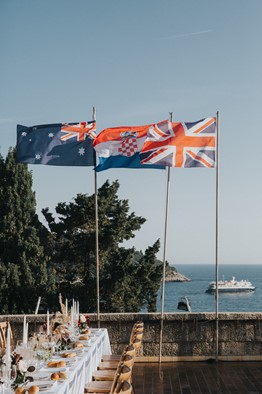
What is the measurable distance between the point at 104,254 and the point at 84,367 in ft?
60.1

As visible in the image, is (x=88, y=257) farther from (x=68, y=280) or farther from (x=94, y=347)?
(x=94, y=347)

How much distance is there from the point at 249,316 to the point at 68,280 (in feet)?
49.3

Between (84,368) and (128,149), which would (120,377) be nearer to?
(84,368)

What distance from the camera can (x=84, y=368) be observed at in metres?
7.20

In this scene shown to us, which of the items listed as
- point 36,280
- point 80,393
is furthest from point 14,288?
point 80,393

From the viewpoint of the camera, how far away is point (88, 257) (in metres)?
25.6

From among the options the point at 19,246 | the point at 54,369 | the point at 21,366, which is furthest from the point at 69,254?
the point at 21,366

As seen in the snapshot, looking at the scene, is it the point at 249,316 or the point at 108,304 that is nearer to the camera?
the point at 249,316

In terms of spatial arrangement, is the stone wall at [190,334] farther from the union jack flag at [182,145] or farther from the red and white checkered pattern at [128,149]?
the red and white checkered pattern at [128,149]

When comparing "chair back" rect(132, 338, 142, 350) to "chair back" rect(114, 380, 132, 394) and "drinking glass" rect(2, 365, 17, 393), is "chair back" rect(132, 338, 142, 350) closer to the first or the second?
"drinking glass" rect(2, 365, 17, 393)

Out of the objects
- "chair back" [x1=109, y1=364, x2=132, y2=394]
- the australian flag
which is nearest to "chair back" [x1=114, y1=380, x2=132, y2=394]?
"chair back" [x1=109, y1=364, x2=132, y2=394]

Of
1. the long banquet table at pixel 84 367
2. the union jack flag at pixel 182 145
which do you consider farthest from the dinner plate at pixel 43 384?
the union jack flag at pixel 182 145

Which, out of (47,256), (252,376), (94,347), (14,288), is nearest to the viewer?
(94,347)

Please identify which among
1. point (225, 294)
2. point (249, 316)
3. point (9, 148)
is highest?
point (9, 148)
